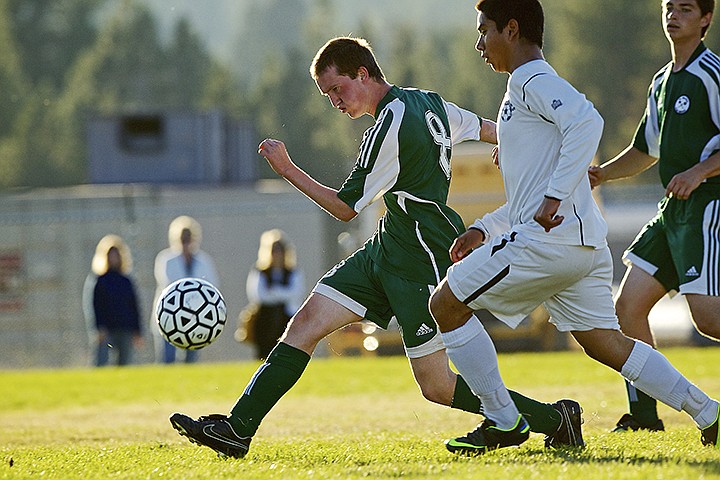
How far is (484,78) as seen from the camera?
71.4 meters

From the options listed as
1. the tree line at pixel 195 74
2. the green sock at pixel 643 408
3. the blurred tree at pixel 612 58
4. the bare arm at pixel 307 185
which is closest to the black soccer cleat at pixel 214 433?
the bare arm at pixel 307 185

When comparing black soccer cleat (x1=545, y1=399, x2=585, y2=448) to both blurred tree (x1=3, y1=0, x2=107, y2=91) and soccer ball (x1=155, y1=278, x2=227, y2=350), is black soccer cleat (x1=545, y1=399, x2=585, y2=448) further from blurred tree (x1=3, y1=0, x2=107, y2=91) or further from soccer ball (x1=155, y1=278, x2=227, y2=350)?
blurred tree (x1=3, y1=0, x2=107, y2=91)

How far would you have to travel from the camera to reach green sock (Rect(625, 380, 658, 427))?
7590 millimetres

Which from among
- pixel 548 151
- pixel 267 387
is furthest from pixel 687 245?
pixel 267 387

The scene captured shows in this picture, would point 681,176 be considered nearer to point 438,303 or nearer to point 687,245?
point 687,245

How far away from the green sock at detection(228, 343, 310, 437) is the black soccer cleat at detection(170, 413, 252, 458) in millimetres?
38

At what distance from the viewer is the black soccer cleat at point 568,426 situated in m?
6.47

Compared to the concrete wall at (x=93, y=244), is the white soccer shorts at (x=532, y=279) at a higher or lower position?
higher

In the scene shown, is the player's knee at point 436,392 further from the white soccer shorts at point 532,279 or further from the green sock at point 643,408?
the green sock at point 643,408

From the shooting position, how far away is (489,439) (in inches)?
237

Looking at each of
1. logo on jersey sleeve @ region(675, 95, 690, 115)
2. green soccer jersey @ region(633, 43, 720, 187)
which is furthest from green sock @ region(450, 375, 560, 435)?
logo on jersey sleeve @ region(675, 95, 690, 115)

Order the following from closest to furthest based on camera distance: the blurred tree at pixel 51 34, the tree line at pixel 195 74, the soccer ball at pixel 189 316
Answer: the soccer ball at pixel 189 316, the tree line at pixel 195 74, the blurred tree at pixel 51 34

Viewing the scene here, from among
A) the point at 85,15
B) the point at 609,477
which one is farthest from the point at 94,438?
the point at 85,15

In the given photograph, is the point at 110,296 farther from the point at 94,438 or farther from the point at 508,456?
the point at 508,456
